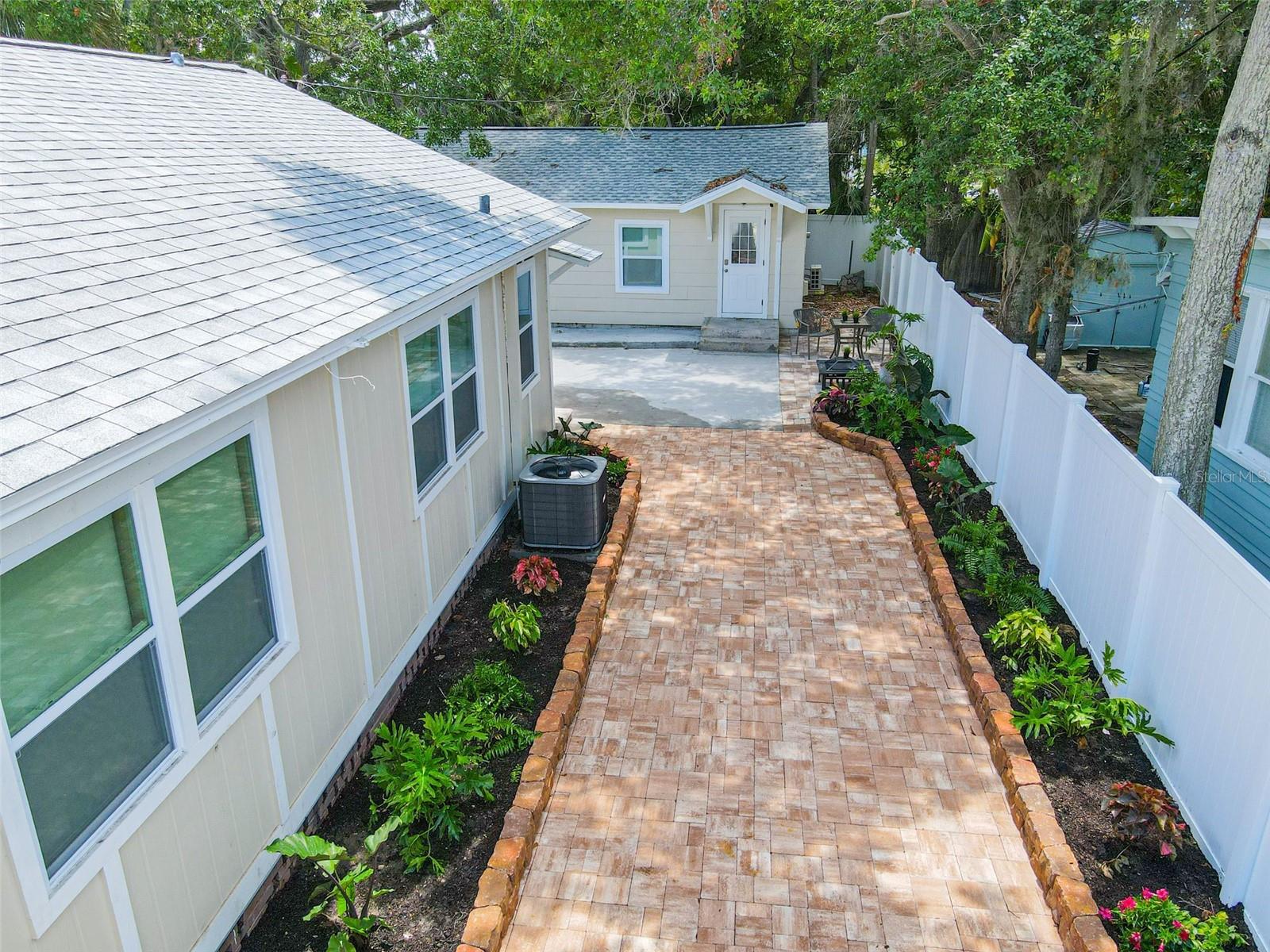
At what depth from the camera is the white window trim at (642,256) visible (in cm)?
1741

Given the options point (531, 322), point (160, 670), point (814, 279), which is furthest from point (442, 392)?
point (814, 279)

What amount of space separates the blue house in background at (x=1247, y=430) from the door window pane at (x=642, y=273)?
10.2 meters

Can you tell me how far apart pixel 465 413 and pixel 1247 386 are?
669 centimetres

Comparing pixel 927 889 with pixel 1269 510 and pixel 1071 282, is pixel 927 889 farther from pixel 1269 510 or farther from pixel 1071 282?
pixel 1071 282

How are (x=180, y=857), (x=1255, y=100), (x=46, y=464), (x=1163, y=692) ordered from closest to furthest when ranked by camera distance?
(x=46, y=464) < (x=180, y=857) < (x=1163, y=692) < (x=1255, y=100)

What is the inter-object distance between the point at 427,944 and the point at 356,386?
291 centimetres

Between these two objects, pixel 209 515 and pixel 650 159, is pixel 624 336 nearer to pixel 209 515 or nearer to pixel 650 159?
pixel 650 159

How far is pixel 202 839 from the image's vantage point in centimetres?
370

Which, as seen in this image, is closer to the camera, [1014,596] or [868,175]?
[1014,596]

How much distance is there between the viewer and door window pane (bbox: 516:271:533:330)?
9.06 m

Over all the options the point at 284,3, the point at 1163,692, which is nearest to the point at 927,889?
the point at 1163,692

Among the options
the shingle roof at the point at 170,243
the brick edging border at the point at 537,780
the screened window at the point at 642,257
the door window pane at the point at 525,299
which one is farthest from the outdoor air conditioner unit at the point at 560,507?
the screened window at the point at 642,257

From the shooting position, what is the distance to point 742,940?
416cm

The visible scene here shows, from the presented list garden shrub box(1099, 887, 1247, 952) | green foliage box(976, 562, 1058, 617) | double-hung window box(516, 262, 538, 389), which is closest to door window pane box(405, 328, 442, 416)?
double-hung window box(516, 262, 538, 389)
